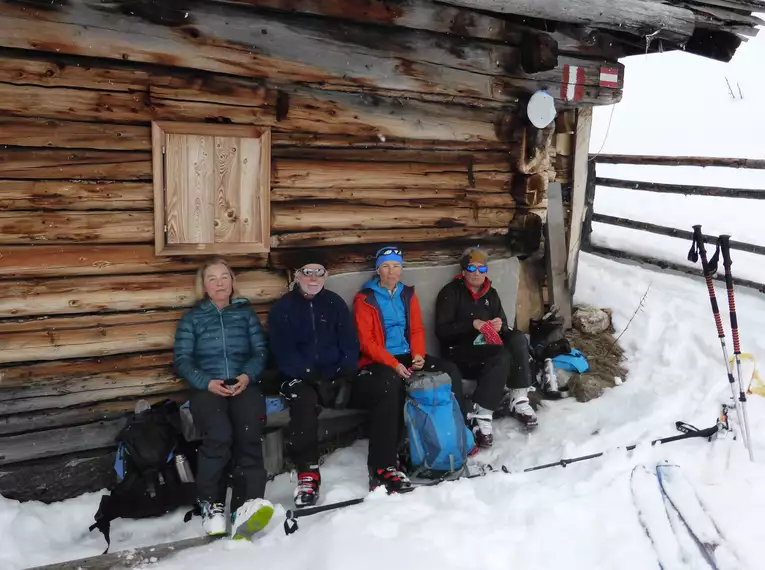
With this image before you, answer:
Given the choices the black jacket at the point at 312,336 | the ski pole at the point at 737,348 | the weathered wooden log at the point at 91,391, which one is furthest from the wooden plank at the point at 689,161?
the weathered wooden log at the point at 91,391

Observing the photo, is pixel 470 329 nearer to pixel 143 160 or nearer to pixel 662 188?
pixel 143 160

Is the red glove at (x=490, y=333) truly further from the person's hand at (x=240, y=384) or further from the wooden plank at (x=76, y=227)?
the wooden plank at (x=76, y=227)

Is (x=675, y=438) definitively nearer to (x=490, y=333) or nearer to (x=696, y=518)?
(x=696, y=518)

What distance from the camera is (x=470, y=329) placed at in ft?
17.2

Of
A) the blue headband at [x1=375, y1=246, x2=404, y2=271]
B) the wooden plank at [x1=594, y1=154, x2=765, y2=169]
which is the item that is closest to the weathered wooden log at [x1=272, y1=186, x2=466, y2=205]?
the blue headband at [x1=375, y1=246, x2=404, y2=271]

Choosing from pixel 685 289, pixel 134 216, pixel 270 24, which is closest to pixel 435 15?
pixel 270 24

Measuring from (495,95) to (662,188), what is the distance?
10.3 ft

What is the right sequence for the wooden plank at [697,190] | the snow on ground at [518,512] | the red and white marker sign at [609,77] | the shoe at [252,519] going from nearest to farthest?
the snow on ground at [518,512]
the shoe at [252,519]
the red and white marker sign at [609,77]
the wooden plank at [697,190]

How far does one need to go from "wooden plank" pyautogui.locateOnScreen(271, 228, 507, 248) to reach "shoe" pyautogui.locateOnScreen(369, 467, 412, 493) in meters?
1.91

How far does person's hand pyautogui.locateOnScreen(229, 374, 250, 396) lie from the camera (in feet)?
13.4

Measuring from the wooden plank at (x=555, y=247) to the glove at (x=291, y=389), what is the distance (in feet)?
10.6

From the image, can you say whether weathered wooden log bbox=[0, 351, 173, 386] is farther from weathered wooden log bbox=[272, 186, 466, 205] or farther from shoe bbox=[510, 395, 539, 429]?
shoe bbox=[510, 395, 539, 429]

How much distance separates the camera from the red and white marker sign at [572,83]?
18.7 ft

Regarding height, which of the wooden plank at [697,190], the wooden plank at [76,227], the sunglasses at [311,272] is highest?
the wooden plank at [697,190]
